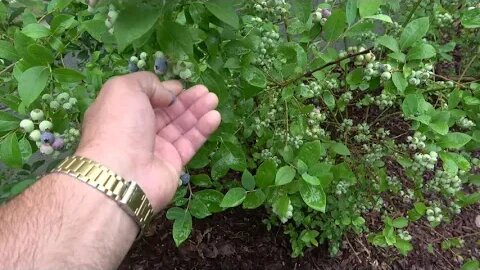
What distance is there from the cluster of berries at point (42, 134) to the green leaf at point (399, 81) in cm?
93

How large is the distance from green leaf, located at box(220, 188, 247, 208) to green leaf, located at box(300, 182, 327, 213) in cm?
21

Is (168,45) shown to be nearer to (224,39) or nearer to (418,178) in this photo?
(224,39)

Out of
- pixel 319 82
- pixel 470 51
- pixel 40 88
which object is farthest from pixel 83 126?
pixel 470 51

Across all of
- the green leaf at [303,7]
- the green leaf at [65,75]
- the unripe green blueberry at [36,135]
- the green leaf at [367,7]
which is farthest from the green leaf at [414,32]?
the unripe green blueberry at [36,135]

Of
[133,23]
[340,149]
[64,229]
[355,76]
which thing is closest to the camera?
[133,23]

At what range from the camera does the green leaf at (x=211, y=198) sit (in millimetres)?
1564

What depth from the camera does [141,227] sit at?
1.29 metres

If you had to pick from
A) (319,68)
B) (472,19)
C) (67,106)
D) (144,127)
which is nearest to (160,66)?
(144,127)

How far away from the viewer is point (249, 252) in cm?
249

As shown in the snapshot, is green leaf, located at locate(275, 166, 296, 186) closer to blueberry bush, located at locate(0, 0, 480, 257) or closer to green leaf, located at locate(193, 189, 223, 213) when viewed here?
blueberry bush, located at locate(0, 0, 480, 257)

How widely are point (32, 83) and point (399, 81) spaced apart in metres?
0.99

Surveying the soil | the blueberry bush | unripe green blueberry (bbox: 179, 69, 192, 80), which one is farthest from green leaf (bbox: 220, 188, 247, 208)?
the soil

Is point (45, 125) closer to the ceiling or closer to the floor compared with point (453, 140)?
closer to the ceiling

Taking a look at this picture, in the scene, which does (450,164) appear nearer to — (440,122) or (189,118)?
(440,122)
